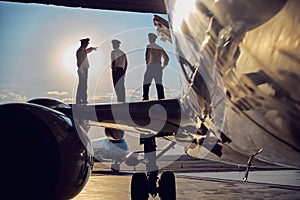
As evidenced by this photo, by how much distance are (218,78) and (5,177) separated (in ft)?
7.44

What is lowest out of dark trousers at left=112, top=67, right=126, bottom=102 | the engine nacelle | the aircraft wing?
the engine nacelle

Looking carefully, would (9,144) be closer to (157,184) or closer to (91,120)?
(91,120)

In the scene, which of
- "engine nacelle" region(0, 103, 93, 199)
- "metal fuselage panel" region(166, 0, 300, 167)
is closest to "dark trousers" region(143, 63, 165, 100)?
"engine nacelle" region(0, 103, 93, 199)

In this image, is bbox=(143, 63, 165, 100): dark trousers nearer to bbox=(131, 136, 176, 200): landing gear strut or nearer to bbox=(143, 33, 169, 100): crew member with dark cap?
bbox=(143, 33, 169, 100): crew member with dark cap

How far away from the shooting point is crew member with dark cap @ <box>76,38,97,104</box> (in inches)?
202

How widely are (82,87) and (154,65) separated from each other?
1.07 m

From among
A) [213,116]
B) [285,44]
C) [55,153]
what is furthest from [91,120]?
[285,44]

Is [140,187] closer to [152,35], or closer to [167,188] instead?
[167,188]

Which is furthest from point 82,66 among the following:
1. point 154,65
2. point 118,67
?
point 154,65

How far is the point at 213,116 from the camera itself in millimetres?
1907

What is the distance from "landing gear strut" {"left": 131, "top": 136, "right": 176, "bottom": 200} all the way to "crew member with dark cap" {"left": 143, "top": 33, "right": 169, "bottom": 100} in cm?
92

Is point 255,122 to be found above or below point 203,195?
above

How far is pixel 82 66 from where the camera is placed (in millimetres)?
5930

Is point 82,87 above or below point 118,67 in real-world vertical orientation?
below
